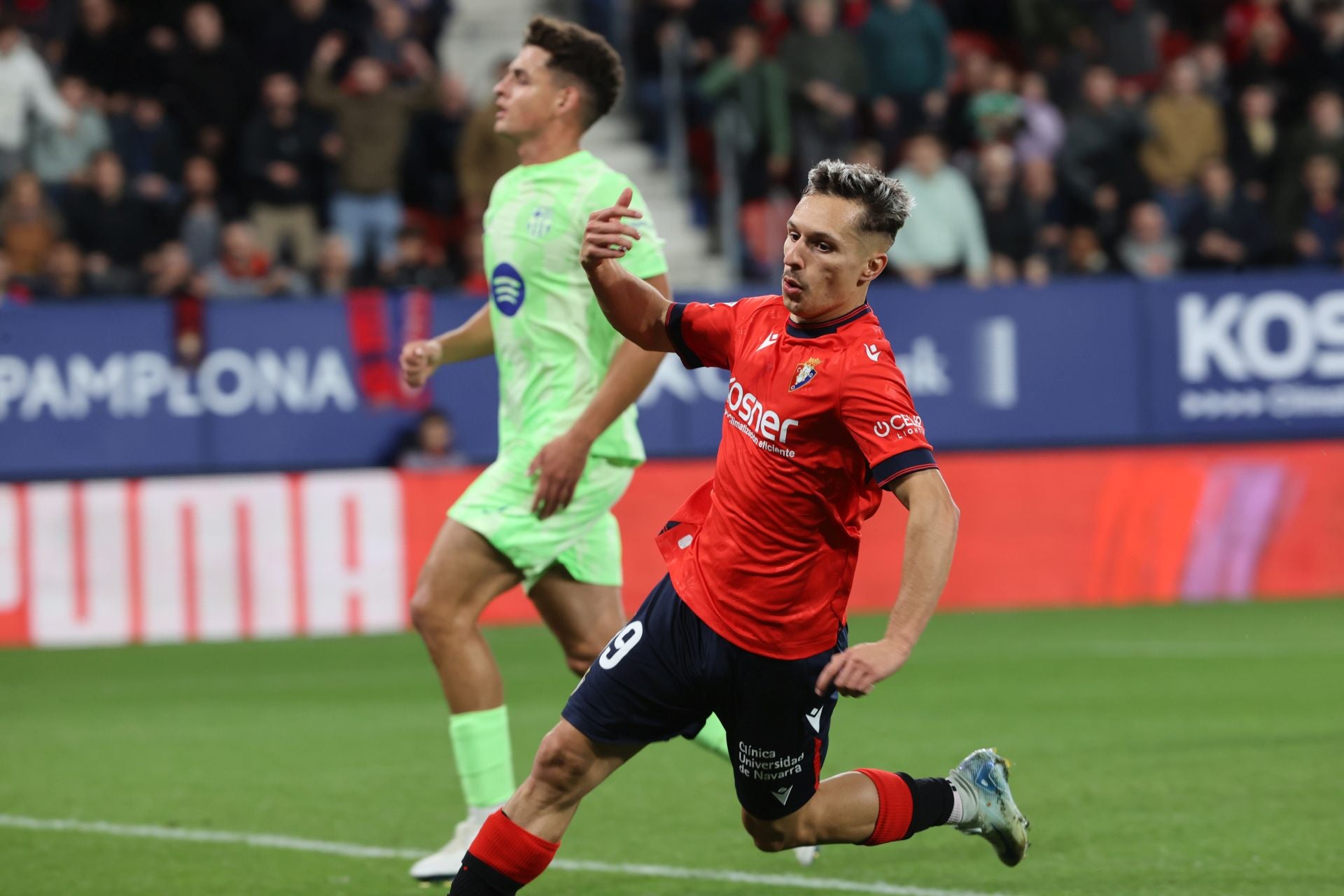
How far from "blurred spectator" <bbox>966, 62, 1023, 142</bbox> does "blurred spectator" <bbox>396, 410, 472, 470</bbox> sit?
543 centimetres

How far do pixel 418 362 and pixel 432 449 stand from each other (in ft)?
27.9

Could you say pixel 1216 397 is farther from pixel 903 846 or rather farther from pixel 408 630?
pixel 903 846

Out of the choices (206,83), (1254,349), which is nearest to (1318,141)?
(1254,349)

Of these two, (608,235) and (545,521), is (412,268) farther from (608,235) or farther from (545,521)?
(608,235)

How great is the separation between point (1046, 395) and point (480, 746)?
10.9 meters

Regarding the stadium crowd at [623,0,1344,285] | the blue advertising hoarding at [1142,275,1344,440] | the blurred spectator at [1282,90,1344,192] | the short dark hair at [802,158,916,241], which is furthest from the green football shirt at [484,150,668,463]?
the blurred spectator at [1282,90,1344,192]

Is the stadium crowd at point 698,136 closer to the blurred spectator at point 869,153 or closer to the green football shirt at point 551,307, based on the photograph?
the blurred spectator at point 869,153

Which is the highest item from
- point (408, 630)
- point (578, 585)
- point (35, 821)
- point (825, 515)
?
point (825, 515)

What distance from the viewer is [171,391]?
1486 cm

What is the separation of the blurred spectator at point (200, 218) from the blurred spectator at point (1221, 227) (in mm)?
8081

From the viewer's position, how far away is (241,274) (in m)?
15.1

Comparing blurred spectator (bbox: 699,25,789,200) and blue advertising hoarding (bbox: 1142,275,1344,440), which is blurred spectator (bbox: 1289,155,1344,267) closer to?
blue advertising hoarding (bbox: 1142,275,1344,440)

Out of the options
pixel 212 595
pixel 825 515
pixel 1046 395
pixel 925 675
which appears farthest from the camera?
pixel 1046 395

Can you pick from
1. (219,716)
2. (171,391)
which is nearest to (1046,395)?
(171,391)
